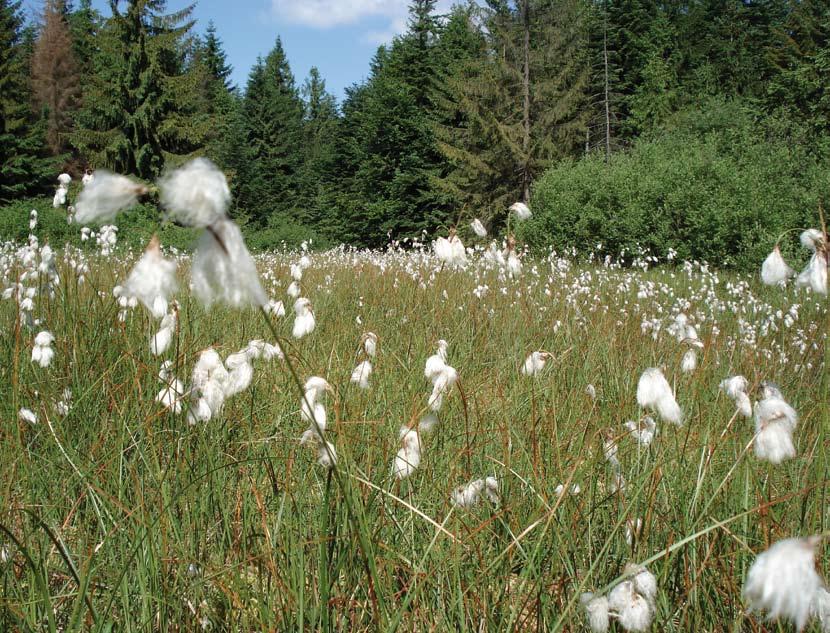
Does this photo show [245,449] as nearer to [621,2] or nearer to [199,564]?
[199,564]

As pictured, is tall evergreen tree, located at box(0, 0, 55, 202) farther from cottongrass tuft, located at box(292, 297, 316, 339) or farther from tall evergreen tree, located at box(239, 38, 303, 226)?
cottongrass tuft, located at box(292, 297, 316, 339)

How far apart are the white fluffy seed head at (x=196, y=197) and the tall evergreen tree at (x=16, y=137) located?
30907 mm

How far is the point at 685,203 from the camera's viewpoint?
14.2 m

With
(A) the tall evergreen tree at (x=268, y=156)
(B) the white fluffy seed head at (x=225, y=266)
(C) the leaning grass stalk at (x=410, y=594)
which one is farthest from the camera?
(A) the tall evergreen tree at (x=268, y=156)

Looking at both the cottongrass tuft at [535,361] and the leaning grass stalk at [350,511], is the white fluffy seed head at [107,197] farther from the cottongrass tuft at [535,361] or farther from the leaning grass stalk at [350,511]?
the cottongrass tuft at [535,361]

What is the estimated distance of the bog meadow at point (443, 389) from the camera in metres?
1.21

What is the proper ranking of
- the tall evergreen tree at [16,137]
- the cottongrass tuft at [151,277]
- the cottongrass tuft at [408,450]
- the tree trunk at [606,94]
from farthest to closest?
the tree trunk at [606,94]
the tall evergreen tree at [16,137]
the cottongrass tuft at [408,450]
the cottongrass tuft at [151,277]

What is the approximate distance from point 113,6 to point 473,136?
1428 centimetres

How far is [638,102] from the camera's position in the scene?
33344 mm

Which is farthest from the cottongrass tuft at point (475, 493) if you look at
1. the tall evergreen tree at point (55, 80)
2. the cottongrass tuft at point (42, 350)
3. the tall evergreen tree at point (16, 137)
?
the tall evergreen tree at point (55, 80)

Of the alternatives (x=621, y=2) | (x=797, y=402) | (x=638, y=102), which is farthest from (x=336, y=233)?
(x=797, y=402)

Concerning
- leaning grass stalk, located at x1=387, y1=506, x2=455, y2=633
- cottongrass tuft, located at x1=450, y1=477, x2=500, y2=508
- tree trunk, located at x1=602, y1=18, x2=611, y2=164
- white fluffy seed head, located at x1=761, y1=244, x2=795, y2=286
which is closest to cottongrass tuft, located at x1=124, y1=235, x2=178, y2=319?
leaning grass stalk, located at x1=387, y1=506, x2=455, y2=633

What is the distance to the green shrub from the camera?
1331 cm

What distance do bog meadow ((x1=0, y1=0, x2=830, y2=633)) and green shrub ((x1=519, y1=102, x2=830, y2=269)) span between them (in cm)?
9
